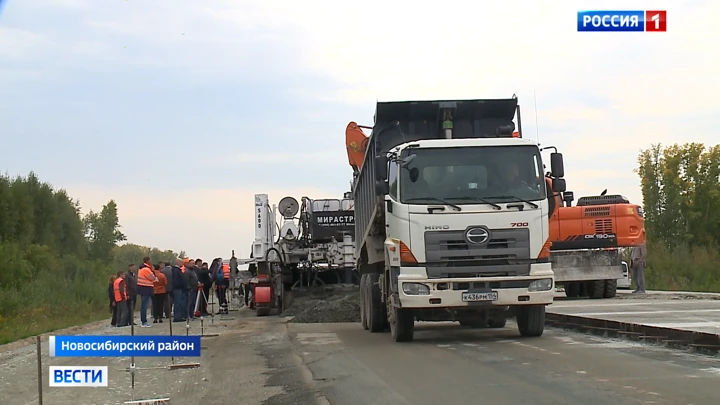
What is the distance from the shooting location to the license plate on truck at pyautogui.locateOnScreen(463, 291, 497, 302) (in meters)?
12.7

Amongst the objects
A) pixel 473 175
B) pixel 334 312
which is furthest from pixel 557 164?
pixel 334 312

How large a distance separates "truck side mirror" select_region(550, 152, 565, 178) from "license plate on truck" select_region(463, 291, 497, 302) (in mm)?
2126

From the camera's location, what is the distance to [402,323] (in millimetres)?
13812

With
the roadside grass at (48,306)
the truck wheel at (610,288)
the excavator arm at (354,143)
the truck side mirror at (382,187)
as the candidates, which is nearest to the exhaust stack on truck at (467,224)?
the truck side mirror at (382,187)

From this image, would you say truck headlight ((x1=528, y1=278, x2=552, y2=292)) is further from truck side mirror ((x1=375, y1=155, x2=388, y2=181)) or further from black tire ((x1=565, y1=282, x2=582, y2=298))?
black tire ((x1=565, y1=282, x2=582, y2=298))

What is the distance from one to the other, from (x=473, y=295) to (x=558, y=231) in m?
12.9

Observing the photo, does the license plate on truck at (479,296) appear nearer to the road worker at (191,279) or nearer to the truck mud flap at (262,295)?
the road worker at (191,279)

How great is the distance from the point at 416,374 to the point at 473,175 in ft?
13.0

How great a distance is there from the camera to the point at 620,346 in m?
12.2

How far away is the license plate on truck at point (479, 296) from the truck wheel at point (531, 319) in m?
1.45

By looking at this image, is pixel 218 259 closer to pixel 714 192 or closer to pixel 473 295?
pixel 473 295

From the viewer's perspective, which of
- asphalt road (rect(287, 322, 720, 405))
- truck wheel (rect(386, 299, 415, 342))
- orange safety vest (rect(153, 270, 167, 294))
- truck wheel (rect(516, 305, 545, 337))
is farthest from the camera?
orange safety vest (rect(153, 270, 167, 294))

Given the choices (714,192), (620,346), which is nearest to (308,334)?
(620,346)
